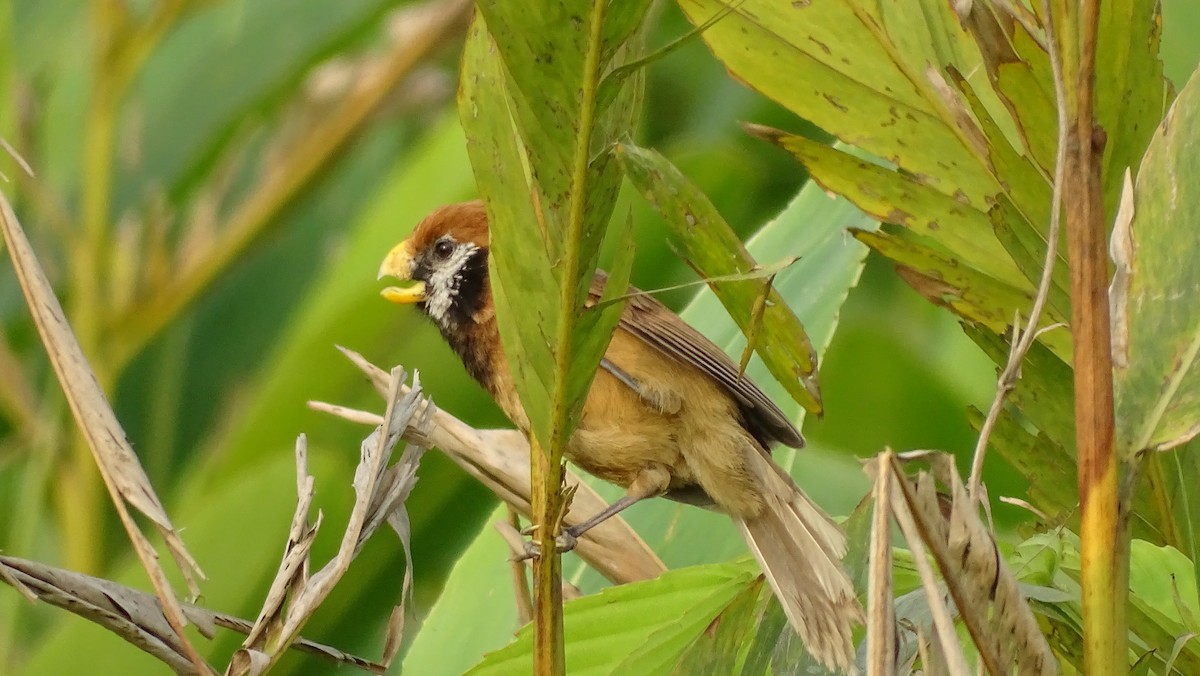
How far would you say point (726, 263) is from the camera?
0.81 metres

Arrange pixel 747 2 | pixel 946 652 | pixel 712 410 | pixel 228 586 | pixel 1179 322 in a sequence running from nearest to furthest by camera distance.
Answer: pixel 946 652 → pixel 1179 322 → pixel 747 2 → pixel 228 586 → pixel 712 410

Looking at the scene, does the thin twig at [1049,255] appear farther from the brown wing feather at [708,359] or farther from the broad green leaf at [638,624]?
the brown wing feather at [708,359]

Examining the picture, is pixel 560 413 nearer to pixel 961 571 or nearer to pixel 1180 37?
pixel 961 571

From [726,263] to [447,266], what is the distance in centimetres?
119

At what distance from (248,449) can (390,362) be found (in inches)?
9.8

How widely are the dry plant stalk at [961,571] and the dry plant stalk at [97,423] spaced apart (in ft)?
1.22

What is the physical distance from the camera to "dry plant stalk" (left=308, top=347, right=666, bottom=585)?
1.16 meters

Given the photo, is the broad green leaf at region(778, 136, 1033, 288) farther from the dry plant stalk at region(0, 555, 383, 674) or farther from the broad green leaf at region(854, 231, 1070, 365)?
the dry plant stalk at region(0, 555, 383, 674)

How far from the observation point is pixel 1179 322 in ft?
2.69

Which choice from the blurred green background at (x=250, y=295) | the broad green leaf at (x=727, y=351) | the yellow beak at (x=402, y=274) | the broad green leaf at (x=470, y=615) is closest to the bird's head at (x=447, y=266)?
the yellow beak at (x=402, y=274)

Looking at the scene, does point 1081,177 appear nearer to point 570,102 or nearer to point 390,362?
point 570,102

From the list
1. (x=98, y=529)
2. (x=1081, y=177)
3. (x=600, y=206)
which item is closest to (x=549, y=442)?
(x=600, y=206)

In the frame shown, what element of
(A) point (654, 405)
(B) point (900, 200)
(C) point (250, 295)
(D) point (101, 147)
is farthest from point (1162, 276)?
(C) point (250, 295)

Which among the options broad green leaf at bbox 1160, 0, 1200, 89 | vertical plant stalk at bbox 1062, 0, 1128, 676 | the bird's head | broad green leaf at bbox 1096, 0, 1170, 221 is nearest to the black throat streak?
the bird's head
